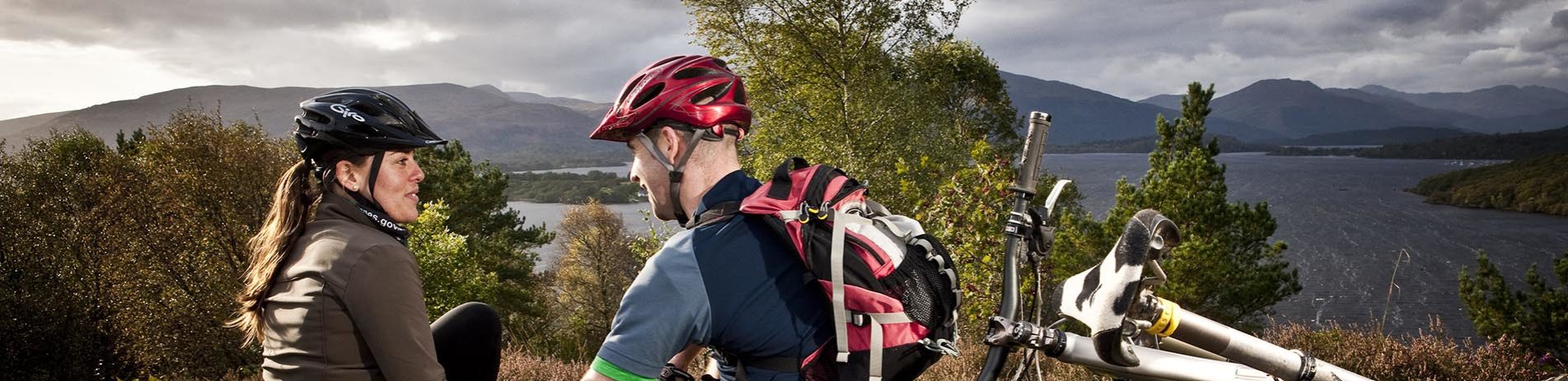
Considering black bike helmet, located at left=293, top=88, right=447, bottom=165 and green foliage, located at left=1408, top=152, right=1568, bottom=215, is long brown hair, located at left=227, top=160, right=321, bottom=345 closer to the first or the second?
black bike helmet, located at left=293, top=88, right=447, bottom=165

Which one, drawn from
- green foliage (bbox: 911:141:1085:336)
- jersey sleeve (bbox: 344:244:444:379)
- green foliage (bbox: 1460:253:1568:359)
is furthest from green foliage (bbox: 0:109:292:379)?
green foliage (bbox: 1460:253:1568:359)

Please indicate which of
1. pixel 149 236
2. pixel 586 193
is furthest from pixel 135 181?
pixel 586 193

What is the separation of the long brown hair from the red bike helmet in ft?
3.95

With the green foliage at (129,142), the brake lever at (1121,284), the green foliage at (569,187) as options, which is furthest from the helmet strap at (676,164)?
the green foliage at (569,187)

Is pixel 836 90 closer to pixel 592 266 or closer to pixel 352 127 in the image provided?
pixel 592 266

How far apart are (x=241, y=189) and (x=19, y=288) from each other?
15.3m

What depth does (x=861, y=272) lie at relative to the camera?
9.04ft

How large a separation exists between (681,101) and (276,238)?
5.54 ft

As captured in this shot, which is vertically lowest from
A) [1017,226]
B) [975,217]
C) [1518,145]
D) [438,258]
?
[438,258]

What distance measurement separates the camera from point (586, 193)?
11806 cm

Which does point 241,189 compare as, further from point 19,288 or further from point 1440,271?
point 1440,271

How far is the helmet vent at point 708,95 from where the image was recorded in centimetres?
326

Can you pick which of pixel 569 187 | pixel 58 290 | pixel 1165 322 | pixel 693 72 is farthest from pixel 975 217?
pixel 569 187

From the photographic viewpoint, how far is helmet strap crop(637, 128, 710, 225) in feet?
10.3
